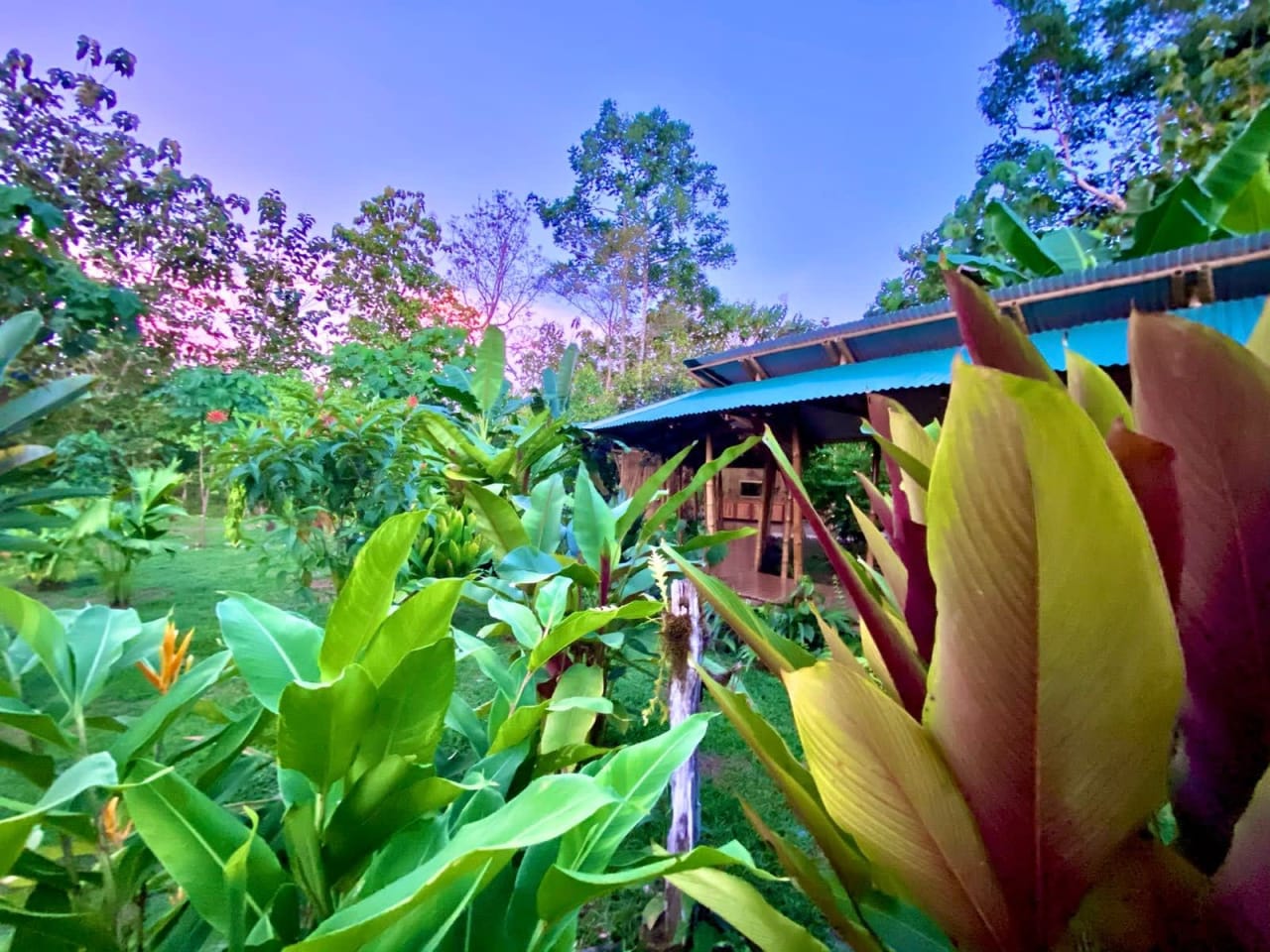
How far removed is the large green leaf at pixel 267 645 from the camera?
23.7 inches

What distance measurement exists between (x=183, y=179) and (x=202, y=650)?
644cm

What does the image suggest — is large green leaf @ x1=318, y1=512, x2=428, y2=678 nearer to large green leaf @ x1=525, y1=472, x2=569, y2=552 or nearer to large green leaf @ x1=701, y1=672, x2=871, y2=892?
large green leaf @ x1=701, y1=672, x2=871, y2=892

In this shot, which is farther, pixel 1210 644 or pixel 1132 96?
pixel 1132 96

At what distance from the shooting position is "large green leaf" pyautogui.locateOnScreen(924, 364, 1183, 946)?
25 cm

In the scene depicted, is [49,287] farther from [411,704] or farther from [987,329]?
[987,329]

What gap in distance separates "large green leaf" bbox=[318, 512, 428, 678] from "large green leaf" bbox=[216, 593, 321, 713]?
49mm

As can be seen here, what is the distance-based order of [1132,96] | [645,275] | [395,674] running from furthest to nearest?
[645,275], [1132,96], [395,674]

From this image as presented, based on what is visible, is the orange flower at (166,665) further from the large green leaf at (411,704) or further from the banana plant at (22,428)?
Answer: the banana plant at (22,428)

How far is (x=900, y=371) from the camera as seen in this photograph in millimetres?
4238

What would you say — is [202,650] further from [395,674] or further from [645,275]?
[645,275]

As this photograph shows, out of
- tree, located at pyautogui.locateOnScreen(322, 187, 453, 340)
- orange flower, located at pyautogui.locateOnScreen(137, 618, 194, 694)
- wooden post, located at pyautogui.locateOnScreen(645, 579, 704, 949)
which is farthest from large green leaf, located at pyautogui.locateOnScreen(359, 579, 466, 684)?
tree, located at pyautogui.locateOnScreen(322, 187, 453, 340)

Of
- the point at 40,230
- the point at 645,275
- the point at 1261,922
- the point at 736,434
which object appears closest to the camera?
the point at 1261,922

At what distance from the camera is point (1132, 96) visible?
41.0 feet

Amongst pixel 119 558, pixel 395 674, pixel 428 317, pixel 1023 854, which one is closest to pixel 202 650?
pixel 119 558
